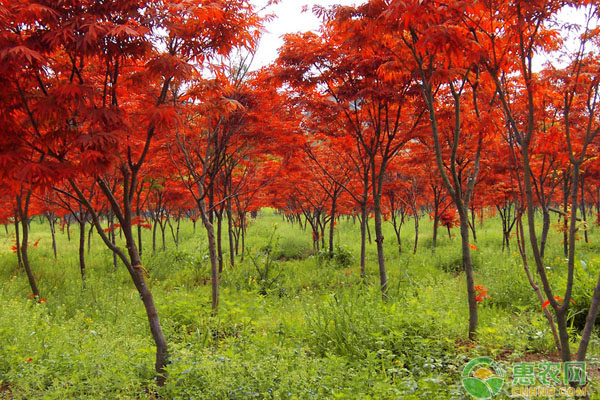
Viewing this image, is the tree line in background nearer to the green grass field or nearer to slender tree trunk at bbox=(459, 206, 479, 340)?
slender tree trunk at bbox=(459, 206, 479, 340)

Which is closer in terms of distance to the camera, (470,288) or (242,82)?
(470,288)

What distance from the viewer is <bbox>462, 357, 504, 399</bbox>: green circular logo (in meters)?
3.04

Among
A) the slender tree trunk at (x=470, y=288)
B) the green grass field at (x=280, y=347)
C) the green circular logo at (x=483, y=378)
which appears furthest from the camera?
the slender tree trunk at (x=470, y=288)

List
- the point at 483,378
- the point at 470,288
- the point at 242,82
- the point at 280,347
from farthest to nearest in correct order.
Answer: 1. the point at 242,82
2. the point at 470,288
3. the point at 280,347
4. the point at 483,378

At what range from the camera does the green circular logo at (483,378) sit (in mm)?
3036

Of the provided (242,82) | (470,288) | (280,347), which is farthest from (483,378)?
(242,82)

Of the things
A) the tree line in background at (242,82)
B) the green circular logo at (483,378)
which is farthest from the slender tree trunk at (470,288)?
the green circular logo at (483,378)

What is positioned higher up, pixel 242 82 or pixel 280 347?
pixel 242 82

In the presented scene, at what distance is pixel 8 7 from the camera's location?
3.08 metres

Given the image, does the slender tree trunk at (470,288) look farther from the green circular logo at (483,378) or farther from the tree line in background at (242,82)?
the green circular logo at (483,378)

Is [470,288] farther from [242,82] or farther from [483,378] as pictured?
[242,82]

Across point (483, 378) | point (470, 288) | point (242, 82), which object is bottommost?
point (483, 378)

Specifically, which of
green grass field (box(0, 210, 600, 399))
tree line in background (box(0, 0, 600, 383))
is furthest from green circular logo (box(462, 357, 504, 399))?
tree line in background (box(0, 0, 600, 383))

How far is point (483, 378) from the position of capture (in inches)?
128
